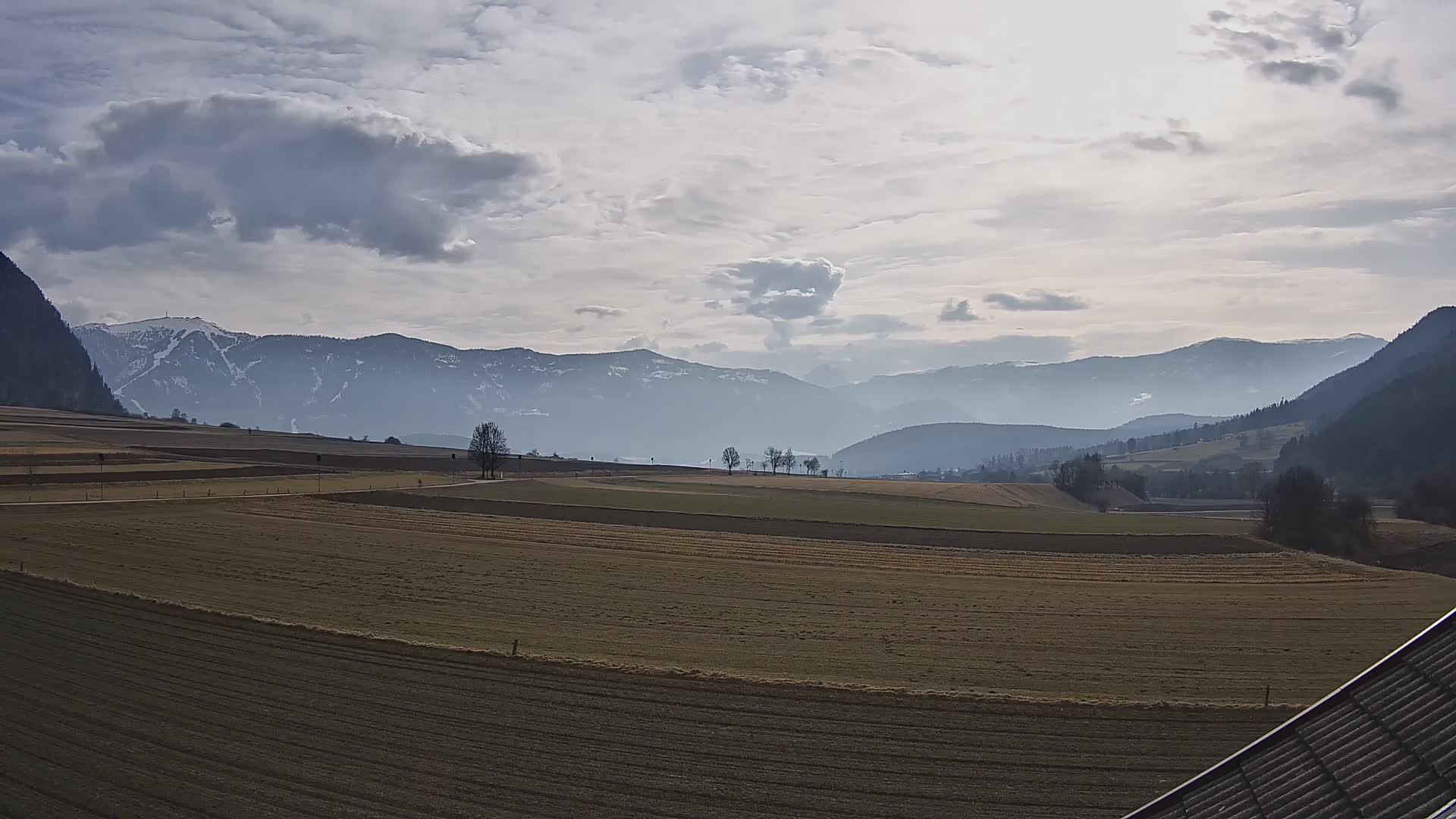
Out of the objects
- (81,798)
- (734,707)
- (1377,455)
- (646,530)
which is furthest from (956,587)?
(1377,455)

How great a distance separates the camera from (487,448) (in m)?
133

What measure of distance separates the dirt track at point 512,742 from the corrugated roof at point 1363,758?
892 centimetres

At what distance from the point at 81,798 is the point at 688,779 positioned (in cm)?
1091

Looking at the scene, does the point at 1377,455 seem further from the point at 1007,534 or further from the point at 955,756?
the point at 955,756

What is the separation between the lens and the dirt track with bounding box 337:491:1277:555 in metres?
66.7

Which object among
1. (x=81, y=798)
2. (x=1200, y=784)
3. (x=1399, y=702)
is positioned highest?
(x=1399, y=702)

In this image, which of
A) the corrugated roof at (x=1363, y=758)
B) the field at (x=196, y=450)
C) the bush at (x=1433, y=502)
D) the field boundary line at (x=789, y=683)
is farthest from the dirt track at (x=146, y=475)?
the bush at (x=1433, y=502)

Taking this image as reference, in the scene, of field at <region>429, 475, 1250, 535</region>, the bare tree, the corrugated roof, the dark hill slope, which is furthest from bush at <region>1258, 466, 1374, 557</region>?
the bare tree

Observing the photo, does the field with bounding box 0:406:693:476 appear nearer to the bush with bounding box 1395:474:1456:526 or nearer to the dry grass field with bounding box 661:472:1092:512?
the dry grass field with bounding box 661:472:1092:512

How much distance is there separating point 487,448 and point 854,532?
74207 mm

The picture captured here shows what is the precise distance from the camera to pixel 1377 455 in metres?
A: 164

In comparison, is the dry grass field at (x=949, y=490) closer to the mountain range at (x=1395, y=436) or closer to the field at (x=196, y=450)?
the field at (x=196, y=450)

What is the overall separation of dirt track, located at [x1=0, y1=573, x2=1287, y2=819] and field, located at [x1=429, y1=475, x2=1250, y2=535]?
178ft

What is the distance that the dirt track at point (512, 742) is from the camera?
59.7 feet
